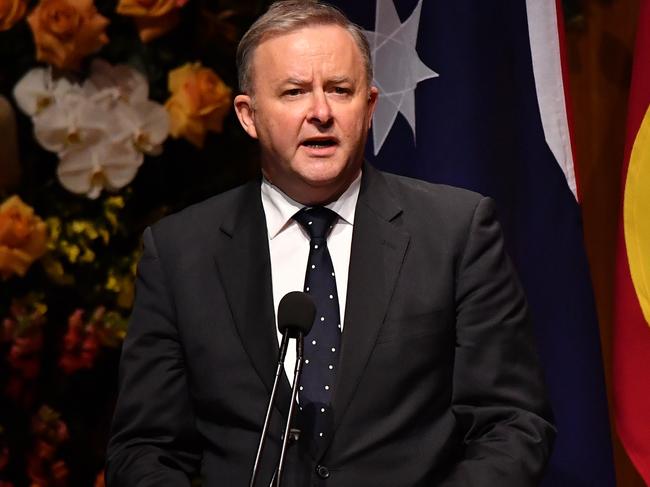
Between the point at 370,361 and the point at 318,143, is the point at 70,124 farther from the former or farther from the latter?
the point at 370,361

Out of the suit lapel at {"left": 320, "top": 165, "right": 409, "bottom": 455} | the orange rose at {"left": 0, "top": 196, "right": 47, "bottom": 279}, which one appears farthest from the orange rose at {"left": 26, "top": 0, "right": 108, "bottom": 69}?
the suit lapel at {"left": 320, "top": 165, "right": 409, "bottom": 455}

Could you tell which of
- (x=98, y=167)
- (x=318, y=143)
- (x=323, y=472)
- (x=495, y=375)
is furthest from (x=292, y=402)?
(x=98, y=167)

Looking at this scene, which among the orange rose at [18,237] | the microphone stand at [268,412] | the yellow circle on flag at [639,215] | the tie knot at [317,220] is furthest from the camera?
the orange rose at [18,237]

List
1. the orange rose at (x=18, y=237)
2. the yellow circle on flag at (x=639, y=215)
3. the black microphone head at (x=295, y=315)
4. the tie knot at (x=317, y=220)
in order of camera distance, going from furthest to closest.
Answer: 1. the orange rose at (x=18, y=237)
2. the yellow circle on flag at (x=639, y=215)
3. the tie knot at (x=317, y=220)
4. the black microphone head at (x=295, y=315)

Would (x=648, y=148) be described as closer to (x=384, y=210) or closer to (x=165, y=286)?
(x=384, y=210)

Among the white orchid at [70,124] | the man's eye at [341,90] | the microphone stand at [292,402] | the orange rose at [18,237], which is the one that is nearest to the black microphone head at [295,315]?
the microphone stand at [292,402]

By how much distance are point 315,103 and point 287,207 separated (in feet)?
0.71

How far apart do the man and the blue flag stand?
1.52 ft

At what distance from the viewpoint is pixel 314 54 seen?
2189mm

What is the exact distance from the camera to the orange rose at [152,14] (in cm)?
298

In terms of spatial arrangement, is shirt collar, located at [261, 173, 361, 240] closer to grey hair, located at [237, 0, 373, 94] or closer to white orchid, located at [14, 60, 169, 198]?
grey hair, located at [237, 0, 373, 94]

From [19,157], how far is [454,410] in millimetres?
1410

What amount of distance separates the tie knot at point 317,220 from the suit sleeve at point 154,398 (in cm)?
28

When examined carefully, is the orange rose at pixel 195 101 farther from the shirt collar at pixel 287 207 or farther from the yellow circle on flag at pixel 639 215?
→ the yellow circle on flag at pixel 639 215
